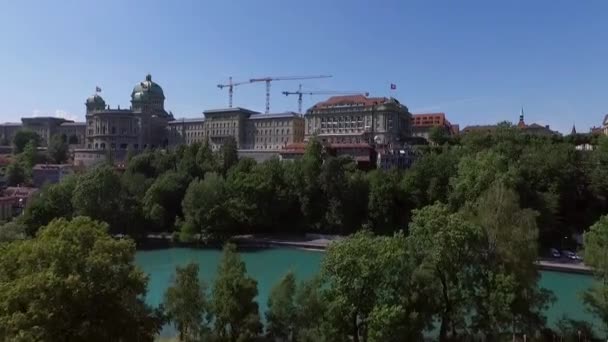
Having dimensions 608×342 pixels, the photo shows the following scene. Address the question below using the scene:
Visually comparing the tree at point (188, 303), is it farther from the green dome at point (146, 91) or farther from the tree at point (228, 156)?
the green dome at point (146, 91)

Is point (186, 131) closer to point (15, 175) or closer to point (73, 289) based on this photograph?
point (15, 175)

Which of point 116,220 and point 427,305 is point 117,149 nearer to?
point 116,220

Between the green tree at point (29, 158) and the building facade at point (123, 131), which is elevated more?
the building facade at point (123, 131)

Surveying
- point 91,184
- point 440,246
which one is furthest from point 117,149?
point 440,246

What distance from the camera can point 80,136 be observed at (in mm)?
98188

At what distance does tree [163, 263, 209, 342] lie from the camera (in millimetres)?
15367

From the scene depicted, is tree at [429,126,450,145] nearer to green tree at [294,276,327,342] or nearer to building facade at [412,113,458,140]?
building facade at [412,113,458,140]

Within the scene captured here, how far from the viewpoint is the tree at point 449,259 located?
15.0 m

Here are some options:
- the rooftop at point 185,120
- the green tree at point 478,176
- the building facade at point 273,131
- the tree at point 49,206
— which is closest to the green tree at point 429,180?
the green tree at point 478,176

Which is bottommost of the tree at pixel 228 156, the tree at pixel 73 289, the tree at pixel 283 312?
the tree at pixel 283 312

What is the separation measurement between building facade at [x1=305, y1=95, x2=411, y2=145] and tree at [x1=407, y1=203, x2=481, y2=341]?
5041cm

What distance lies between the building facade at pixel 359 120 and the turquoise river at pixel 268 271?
107ft

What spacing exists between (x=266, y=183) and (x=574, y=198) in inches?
931

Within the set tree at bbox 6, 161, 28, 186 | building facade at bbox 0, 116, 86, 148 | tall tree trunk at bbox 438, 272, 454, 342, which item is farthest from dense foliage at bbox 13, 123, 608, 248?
building facade at bbox 0, 116, 86, 148
